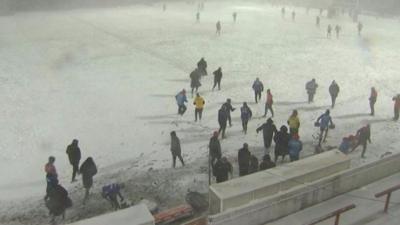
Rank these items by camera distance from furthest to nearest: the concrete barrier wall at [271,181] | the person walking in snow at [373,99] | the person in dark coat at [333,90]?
the person in dark coat at [333,90] < the person walking in snow at [373,99] < the concrete barrier wall at [271,181]

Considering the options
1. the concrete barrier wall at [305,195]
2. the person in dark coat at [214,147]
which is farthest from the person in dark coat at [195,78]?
the concrete barrier wall at [305,195]

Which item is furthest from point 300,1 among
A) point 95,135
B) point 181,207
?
point 181,207

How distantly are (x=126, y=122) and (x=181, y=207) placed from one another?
623 centimetres

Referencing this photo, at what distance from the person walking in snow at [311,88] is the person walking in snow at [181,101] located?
483 cm

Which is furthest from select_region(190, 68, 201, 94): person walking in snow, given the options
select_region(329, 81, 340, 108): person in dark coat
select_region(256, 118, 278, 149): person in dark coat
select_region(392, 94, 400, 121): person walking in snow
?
select_region(392, 94, 400, 121): person walking in snow

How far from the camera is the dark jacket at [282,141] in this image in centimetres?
1068

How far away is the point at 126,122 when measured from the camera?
14273mm

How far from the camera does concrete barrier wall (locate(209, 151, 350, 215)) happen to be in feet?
23.9

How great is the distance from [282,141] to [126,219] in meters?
5.24

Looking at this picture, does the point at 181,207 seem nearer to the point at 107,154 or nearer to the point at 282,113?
the point at 107,154

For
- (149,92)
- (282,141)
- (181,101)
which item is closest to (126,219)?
(282,141)

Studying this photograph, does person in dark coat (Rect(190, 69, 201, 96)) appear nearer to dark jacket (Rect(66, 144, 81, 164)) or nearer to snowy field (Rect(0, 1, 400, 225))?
snowy field (Rect(0, 1, 400, 225))

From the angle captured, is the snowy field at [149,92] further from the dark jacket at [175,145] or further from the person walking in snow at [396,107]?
the dark jacket at [175,145]

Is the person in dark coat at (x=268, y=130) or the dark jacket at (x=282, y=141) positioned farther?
the person in dark coat at (x=268, y=130)
